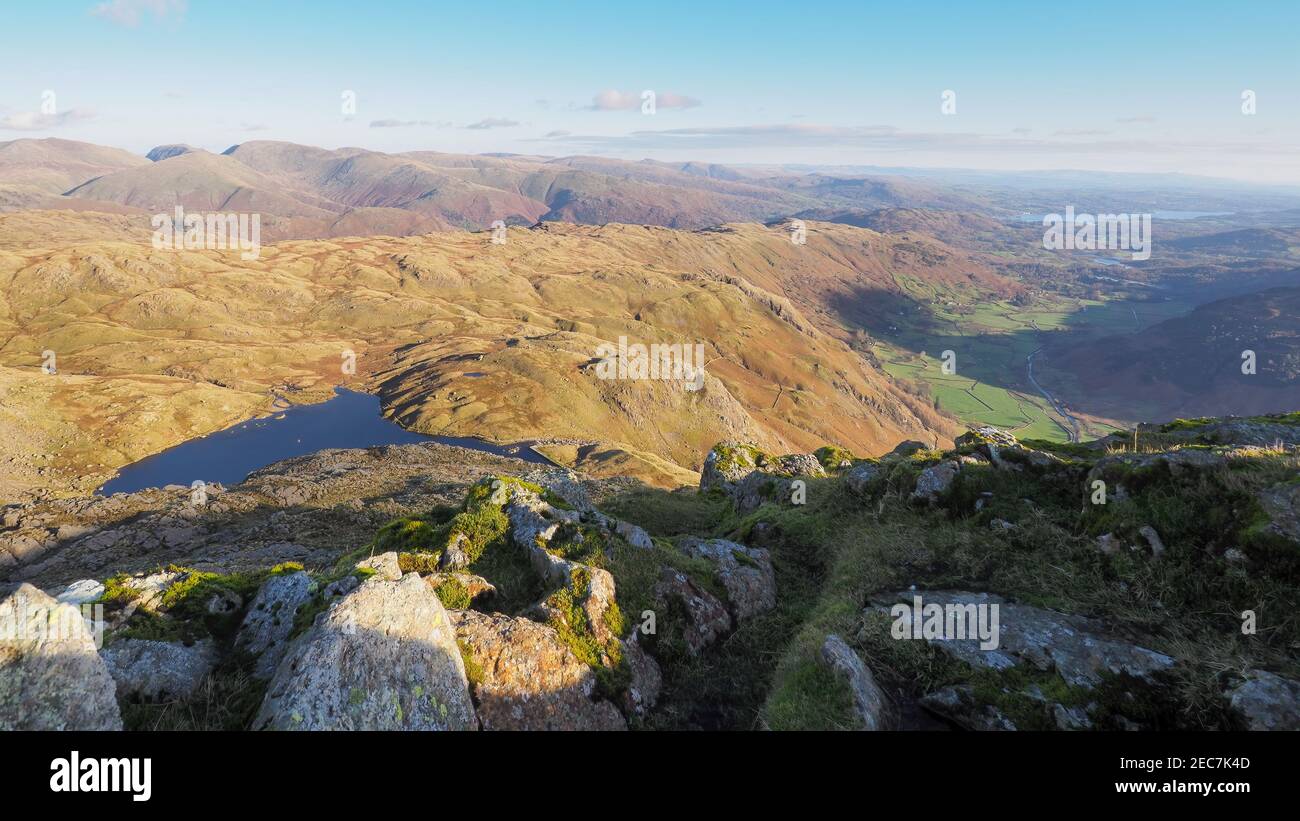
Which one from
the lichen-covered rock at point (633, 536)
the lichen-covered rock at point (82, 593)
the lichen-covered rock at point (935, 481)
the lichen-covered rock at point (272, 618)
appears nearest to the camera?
the lichen-covered rock at point (272, 618)

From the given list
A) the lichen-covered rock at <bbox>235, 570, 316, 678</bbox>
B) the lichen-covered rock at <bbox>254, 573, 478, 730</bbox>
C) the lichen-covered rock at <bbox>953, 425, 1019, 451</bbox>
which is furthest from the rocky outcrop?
the lichen-covered rock at <bbox>235, 570, 316, 678</bbox>

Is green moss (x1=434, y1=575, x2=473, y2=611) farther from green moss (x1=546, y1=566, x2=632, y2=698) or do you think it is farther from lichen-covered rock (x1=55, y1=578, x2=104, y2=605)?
lichen-covered rock (x1=55, y1=578, x2=104, y2=605)

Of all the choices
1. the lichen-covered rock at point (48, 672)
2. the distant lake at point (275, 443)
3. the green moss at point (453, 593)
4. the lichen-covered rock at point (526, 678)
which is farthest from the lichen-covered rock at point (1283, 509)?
the distant lake at point (275, 443)

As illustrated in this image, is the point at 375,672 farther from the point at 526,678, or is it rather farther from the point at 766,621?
the point at 766,621

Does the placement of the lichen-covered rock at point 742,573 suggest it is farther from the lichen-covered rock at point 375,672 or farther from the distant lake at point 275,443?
the distant lake at point 275,443

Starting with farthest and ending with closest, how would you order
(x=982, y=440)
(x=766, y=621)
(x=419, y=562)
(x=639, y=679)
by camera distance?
1. (x=982, y=440)
2. (x=419, y=562)
3. (x=766, y=621)
4. (x=639, y=679)

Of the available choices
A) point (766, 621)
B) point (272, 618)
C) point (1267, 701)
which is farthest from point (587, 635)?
point (1267, 701)
